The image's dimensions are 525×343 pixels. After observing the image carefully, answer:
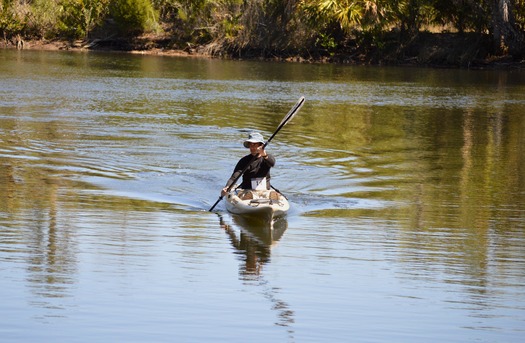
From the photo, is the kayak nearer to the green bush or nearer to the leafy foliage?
the leafy foliage

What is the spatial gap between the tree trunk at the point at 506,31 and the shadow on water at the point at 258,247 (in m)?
41.8

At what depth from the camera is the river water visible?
10.4 m

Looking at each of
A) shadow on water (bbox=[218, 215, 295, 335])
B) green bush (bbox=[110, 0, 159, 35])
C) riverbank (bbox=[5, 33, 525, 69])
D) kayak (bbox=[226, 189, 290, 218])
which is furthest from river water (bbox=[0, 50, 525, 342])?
green bush (bbox=[110, 0, 159, 35])

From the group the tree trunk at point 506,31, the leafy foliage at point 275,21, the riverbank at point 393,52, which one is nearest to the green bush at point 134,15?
the leafy foliage at point 275,21

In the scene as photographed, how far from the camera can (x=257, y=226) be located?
51.9 feet

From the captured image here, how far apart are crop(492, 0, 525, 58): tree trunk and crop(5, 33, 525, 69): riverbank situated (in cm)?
50

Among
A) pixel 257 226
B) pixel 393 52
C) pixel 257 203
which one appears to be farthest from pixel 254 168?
pixel 393 52

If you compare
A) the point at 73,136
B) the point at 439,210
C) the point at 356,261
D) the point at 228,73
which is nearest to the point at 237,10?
the point at 228,73

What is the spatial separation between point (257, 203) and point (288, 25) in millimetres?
46136

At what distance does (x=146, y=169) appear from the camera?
20.8m

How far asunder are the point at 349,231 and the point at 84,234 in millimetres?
3706

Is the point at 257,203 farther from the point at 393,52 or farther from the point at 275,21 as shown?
the point at 275,21

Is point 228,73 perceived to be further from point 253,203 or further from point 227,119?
point 253,203

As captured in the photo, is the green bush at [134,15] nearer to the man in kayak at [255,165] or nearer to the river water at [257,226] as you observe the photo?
the river water at [257,226]
